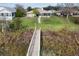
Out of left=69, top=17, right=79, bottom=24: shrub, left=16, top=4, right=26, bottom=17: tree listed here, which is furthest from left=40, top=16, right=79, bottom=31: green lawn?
left=16, top=4, right=26, bottom=17: tree

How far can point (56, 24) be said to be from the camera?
934mm

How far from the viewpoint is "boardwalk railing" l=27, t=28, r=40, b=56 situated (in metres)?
0.91

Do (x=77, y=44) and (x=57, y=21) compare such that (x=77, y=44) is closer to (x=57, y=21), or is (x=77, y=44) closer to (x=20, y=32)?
(x=57, y=21)

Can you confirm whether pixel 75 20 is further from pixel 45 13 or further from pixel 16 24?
pixel 16 24

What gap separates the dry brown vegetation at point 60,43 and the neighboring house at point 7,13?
23 cm

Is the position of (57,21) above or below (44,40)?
above

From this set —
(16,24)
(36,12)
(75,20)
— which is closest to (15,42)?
(16,24)

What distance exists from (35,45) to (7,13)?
0.27 meters

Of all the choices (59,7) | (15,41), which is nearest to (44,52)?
(15,41)

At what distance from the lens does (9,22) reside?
0.93 metres

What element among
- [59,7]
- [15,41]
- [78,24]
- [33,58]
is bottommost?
[33,58]

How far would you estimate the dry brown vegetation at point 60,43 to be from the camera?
0.92 metres

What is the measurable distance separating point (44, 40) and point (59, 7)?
0.76ft

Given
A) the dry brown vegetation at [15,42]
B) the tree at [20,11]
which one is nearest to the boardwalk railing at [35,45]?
the dry brown vegetation at [15,42]
